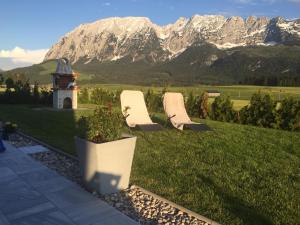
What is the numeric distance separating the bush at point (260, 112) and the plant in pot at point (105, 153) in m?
9.44

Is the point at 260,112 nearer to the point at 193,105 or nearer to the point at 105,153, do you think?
the point at 193,105

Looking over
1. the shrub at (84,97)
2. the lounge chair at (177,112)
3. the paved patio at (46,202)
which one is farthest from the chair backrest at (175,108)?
the shrub at (84,97)

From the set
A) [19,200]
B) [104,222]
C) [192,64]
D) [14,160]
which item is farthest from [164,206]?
[192,64]

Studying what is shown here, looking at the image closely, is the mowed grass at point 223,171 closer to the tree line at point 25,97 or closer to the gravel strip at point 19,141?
the gravel strip at point 19,141

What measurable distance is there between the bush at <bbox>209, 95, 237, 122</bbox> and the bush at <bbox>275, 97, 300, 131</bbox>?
221 cm

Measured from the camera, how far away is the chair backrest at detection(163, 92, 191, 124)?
11352 mm

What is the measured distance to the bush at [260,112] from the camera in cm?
1345

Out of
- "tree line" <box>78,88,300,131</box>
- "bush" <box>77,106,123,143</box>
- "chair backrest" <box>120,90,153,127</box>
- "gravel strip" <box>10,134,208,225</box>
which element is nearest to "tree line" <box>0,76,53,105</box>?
"tree line" <box>78,88,300,131</box>

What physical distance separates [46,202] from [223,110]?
38.8ft

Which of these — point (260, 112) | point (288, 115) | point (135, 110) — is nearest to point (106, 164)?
point (135, 110)

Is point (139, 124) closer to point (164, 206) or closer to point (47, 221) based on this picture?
point (164, 206)

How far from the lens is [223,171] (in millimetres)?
6273

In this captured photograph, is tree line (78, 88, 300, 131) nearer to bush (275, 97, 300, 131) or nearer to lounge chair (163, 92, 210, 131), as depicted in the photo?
bush (275, 97, 300, 131)

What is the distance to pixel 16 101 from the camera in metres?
21.9
